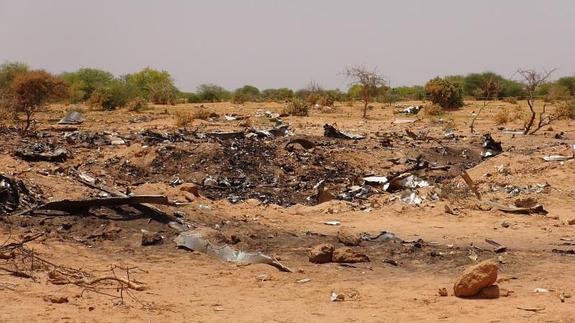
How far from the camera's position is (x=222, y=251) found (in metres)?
7.38

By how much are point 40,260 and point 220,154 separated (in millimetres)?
7946

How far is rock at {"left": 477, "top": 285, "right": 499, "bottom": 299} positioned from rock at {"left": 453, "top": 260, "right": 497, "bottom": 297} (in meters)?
0.04

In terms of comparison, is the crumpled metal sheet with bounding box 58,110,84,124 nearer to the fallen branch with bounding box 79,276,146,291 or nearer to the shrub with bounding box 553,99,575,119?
the shrub with bounding box 553,99,575,119

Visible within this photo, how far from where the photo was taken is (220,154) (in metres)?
14.1

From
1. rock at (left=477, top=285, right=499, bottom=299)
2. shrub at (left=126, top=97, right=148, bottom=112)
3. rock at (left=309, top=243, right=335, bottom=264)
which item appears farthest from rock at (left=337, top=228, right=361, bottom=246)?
shrub at (left=126, top=97, right=148, bottom=112)

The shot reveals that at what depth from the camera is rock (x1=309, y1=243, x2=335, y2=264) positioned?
7.17m

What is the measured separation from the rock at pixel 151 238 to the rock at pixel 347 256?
6.92ft

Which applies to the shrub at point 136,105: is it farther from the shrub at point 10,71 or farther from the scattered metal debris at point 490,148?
the scattered metal debris at point 490,148

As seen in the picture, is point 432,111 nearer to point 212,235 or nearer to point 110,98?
point 110,98

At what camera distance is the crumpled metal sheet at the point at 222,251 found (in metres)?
Result: 7.05

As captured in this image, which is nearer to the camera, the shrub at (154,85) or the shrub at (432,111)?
the shrub at (432,111)

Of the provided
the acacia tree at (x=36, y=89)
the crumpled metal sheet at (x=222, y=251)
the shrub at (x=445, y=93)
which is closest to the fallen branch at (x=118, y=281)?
the crumpled metal sheet at (x=222, y=251)

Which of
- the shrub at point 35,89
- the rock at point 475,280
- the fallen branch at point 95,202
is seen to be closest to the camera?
the rock at point 475,280

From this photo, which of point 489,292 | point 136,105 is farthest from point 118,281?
point 136,105
